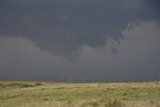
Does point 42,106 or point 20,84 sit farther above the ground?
point 20,84

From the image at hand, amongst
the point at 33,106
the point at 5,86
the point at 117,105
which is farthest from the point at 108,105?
the point at 5,86

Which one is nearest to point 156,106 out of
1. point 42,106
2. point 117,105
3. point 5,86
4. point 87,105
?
point 117,105

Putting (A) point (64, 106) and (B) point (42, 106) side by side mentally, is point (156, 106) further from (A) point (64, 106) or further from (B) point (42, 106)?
(B) point (42, 106)

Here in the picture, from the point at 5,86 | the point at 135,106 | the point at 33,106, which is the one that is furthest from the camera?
the point at 5,86

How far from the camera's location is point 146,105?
1141 inches

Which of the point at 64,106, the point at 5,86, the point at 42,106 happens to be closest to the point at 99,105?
the point at 64,106

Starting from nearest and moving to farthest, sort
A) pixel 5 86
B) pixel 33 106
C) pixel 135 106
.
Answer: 1. pixel 135 106
2. pixel 33 106
3. pixel 5 86

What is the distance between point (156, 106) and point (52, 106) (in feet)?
28.6

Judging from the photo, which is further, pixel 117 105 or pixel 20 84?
pixel 20 84

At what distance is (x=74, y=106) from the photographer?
1165 inches

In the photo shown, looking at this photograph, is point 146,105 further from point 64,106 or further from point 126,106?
point 64,106

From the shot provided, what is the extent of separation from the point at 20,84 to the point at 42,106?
8790 centimetres

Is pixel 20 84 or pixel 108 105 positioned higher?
pixel 20 84

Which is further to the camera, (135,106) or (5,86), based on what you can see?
(5,86)
